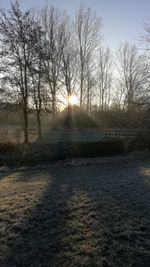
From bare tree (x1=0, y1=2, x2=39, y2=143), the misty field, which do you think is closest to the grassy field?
bare tree (x1=0, y1=2, x2=39, y2=143)

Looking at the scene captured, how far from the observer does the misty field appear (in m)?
4.50

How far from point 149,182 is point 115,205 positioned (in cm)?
269

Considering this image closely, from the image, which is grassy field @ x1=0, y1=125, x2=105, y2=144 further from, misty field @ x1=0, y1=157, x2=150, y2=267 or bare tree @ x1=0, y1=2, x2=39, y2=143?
misty field @ x1=0, y1=157, x2=150, y2=267

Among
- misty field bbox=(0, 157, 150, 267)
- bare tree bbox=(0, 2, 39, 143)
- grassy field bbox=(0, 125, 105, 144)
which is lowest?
misty field bbox=(0, 157, 150, 267)

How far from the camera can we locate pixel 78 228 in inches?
215

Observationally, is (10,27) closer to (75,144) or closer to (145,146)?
(75,144)

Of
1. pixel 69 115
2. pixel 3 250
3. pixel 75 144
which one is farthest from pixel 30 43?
pixel 3 250

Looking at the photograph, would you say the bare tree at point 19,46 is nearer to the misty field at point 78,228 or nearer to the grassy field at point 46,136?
the grassy field at point 46,136

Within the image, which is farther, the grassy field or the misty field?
the grassy field

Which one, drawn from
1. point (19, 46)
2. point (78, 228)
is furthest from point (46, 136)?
point (78, 228)

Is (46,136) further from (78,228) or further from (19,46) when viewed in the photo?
(78,228)

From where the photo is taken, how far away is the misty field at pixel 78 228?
4504mm

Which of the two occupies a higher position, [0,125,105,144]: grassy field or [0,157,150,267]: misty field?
[0,125,105,144]: grassy field

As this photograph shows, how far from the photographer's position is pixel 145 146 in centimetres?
2508
